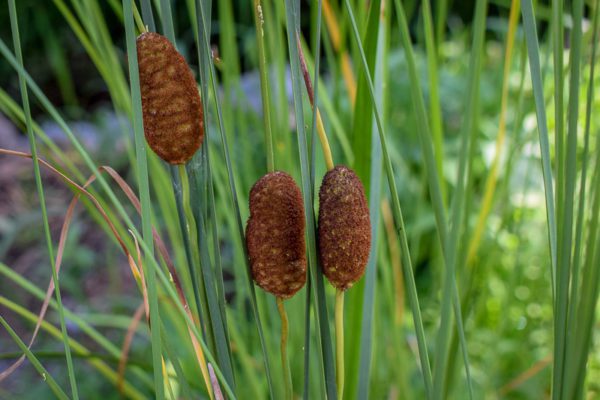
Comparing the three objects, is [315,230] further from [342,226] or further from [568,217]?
[568,217]

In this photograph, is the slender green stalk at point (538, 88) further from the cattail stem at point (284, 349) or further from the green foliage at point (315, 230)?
the cattail stem at point (284, 349)

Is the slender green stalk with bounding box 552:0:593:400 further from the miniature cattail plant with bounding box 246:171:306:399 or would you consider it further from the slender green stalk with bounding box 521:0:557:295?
the miniature cattail plant with bounding box 246:171:306:399

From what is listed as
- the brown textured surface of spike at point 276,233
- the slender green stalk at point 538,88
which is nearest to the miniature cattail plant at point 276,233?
the brown textured surface of spike at point 276,233

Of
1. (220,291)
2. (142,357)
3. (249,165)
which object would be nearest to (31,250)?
(142,357)

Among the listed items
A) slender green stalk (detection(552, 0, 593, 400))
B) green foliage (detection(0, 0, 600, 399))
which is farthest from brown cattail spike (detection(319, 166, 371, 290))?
slender green stalk (detection(552, 0, 593, 400))

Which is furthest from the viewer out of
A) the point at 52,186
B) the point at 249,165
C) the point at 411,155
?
the point at 52,186

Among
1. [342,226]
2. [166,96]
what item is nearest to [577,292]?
[342,226]

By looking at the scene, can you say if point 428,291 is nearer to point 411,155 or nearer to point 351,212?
point 411,155
